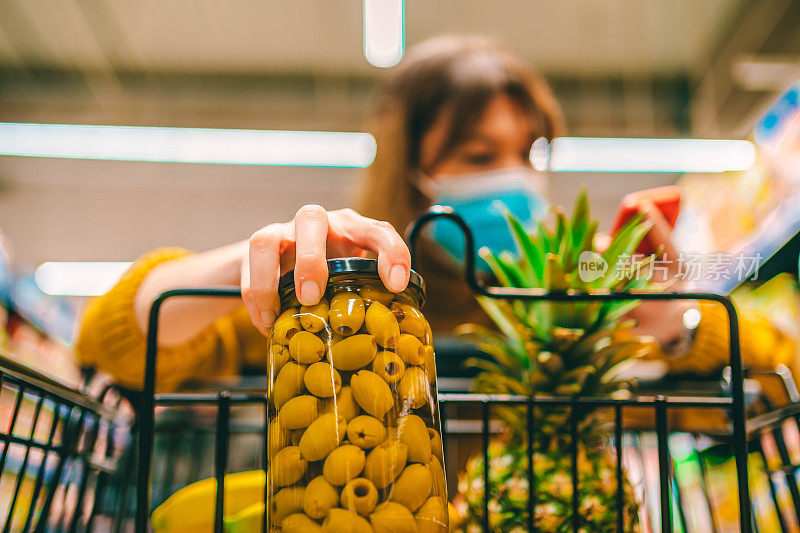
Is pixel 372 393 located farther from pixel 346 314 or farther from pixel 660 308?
pixel 660 308

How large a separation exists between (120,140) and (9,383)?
416 centimetres

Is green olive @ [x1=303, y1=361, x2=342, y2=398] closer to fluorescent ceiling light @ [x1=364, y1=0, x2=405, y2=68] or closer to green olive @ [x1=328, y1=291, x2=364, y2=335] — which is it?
Result: green olive @ [x1=328, y1=291, x2=364, y2=335]

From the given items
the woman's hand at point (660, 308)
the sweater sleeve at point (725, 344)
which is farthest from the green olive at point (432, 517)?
the sweater sleeve at point (725, 344)

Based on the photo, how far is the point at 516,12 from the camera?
3922mm

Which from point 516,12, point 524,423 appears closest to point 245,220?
point 516,12

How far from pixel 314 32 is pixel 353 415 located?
4047 millimetres

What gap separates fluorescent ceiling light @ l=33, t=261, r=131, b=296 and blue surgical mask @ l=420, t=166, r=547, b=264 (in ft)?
16.0

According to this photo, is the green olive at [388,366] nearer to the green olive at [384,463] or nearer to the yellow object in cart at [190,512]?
the green olive at [384,463]

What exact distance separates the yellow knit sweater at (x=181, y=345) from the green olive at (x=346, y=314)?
0.53m

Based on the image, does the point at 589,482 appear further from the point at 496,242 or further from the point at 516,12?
the point at 516,12

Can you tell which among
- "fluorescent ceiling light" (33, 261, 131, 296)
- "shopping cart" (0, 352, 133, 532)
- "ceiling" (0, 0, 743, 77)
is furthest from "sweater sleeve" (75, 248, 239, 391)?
"fluorescent ceiling light" (33, 261, 131, 296)

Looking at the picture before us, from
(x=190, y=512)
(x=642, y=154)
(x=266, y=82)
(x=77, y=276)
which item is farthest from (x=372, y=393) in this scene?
(x=77, y=276)

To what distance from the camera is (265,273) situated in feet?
1.49

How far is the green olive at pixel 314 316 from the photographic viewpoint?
0.42 metres
